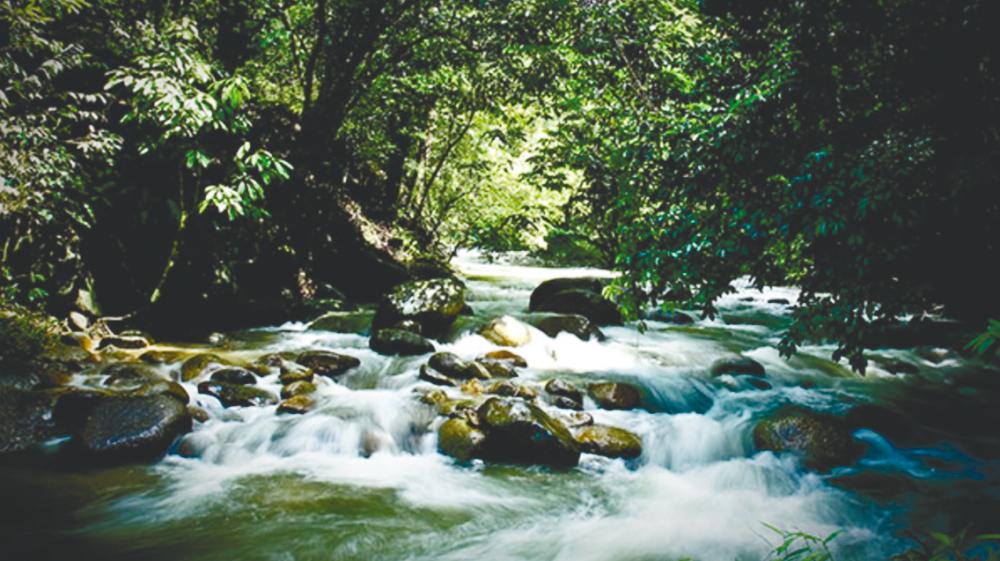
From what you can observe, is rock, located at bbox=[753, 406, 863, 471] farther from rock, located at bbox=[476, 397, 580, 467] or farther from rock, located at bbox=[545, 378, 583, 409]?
rock, located at bbox=[476, 397, 580, 467]

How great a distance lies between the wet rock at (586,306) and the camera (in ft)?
37.1

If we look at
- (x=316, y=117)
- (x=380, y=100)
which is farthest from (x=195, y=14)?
(x=380, y=100)

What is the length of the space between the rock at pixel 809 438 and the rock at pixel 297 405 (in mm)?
5378

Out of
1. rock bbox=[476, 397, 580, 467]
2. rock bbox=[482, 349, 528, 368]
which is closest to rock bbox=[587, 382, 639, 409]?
rock bbox=[482, 349, 528, 368]

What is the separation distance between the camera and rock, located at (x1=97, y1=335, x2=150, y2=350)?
23.8 ft

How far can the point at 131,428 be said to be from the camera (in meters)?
4.74

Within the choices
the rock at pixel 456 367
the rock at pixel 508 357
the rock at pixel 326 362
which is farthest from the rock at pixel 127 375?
the rock at pixel 508 357

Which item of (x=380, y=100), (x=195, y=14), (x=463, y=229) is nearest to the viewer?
(x=195, y=14)

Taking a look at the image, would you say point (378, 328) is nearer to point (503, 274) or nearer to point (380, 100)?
point (380, 100)

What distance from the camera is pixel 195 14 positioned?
9.27m

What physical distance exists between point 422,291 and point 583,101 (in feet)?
15.2

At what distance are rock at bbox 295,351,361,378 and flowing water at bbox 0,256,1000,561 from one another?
0.18 m

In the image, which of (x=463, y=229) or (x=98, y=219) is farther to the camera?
(x=463, y=229)

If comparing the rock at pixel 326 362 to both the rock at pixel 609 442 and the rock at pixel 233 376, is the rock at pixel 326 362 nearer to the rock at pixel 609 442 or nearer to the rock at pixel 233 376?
the rock at pixel 233 376
